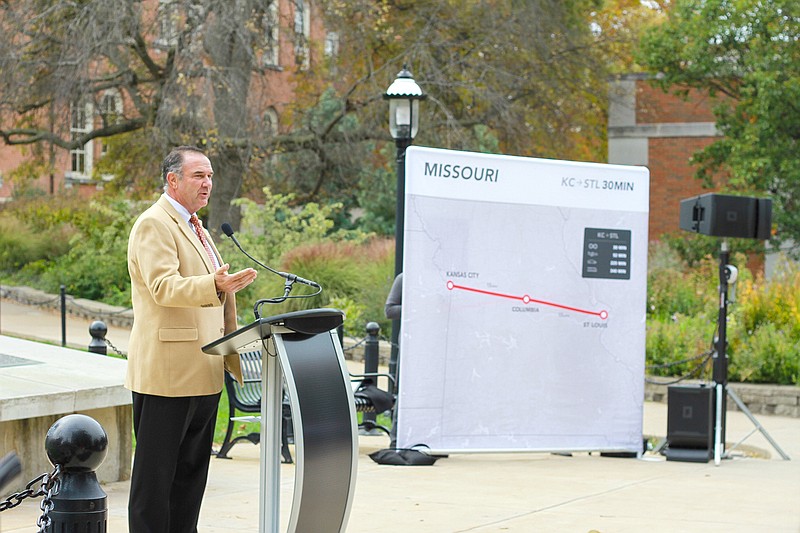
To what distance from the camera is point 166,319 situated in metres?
5.22

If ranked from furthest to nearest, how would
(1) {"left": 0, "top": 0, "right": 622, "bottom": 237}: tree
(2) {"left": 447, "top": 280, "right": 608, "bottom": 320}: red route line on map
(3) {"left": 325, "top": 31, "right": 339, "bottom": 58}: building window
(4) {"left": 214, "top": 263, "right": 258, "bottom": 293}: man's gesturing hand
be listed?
(3) {"left": 325, "top": 31, "right": 339, "bottom": 58}: building window → (1) {"left": 0, "top": 0, "right": 622, "bottom": 237}: tree → (2) {"left": 447, "top": 280, "right": 608, "bottom": 320}: red route line on map → (4) {"left": 214, "top": 263, "right": 258, "bottom": 293}: man's gesturing hand

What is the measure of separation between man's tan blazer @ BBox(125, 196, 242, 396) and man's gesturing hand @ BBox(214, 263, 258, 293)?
0.66ft

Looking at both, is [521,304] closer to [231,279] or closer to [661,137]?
[231,279]

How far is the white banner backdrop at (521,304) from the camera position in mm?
9547

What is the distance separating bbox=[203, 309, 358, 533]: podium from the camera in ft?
15.8

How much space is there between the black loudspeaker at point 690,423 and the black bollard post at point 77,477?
7538 millimetres

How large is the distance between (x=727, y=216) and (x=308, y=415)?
278 inches

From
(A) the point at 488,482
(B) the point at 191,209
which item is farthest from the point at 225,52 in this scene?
(B) the point at 191,209

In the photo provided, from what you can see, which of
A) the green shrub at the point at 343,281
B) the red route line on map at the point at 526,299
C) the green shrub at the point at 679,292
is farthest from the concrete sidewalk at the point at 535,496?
the green shrub at the point at 679,292

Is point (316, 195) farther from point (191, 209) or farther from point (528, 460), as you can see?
point (191, 209)

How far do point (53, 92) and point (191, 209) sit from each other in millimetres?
17406

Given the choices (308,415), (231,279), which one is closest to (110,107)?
(231,279)

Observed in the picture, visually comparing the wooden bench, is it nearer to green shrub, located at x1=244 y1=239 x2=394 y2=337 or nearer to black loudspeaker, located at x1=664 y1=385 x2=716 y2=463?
black loudspeaker, located at x1=664 y1=385 x2=716 y2=463

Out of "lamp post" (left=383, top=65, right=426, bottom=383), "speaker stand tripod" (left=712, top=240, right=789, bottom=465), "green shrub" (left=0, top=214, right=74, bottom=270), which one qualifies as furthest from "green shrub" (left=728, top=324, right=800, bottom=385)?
"green shrub" (left=0, top=214, right=74, bottom=270)
